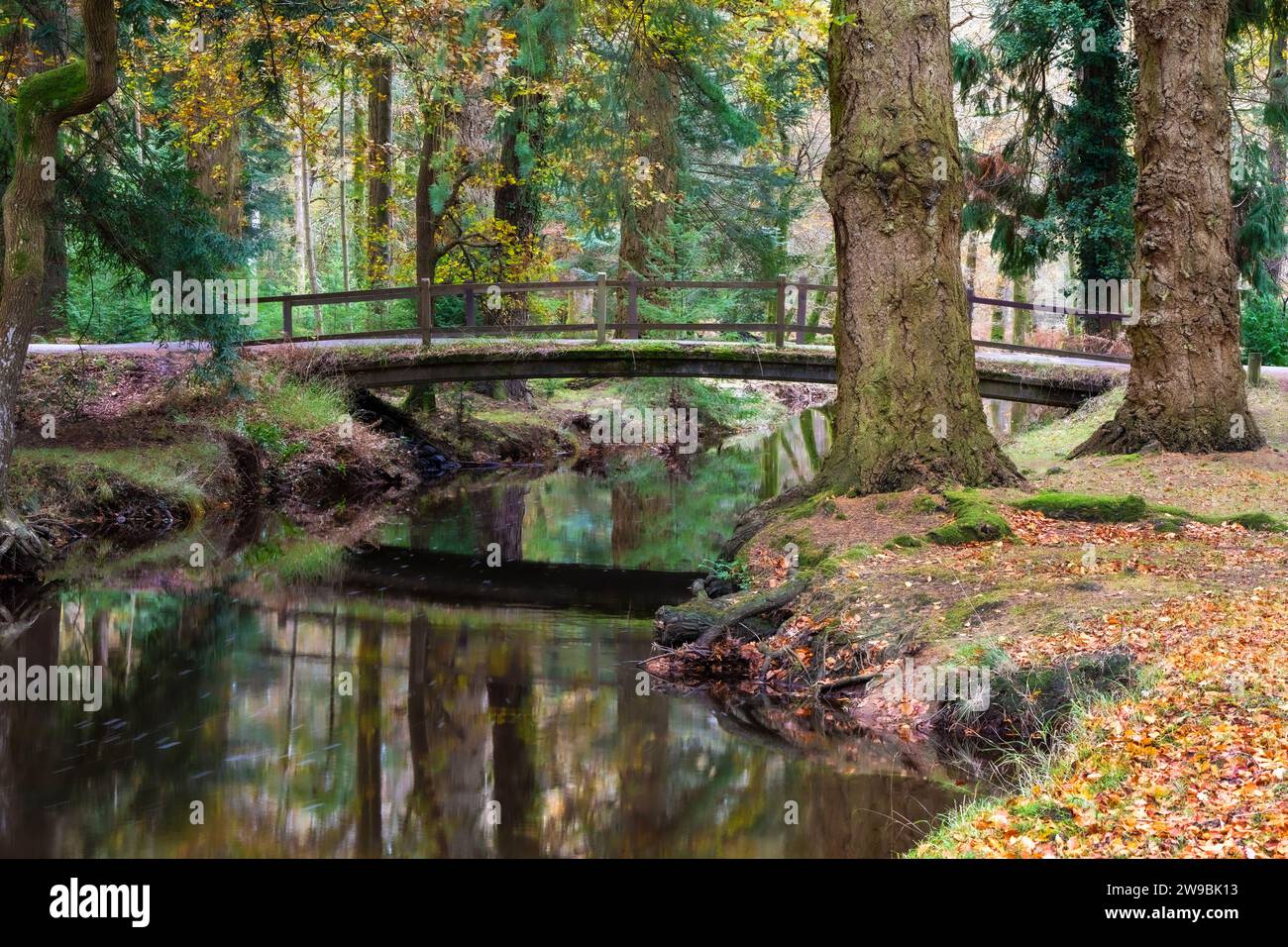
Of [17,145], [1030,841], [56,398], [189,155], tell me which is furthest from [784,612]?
[189,155]

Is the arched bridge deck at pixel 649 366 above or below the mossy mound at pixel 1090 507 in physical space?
above

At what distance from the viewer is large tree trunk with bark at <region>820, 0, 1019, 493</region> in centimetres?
1141

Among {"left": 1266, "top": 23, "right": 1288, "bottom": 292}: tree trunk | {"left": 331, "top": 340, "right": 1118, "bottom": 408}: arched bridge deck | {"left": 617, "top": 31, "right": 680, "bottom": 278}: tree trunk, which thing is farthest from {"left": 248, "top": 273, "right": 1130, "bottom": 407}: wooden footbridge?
{"left": 1266, "top": 23, "right": 1288, "bottom": 292}: tree trunk

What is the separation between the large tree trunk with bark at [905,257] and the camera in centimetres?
1141

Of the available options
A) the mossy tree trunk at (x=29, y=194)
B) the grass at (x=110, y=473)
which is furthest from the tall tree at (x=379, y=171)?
the mossy tree trunk at (x=29, y=194)

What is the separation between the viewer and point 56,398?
1702cm

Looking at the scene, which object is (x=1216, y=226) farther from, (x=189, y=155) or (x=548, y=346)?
(x=189, y=155)

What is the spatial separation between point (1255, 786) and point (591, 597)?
9.06 m

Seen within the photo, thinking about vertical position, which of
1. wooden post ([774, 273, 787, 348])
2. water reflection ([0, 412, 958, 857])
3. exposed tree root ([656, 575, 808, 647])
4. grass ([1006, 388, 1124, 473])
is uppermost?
wooden post ([774, 273, 787, 348])

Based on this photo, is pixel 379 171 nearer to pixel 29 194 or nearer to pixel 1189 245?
pixel 29 194

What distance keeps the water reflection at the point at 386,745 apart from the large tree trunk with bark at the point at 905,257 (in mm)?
2984

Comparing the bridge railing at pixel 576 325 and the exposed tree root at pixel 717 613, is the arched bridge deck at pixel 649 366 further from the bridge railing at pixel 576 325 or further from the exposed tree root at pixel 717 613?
the exposed tree root at pixel 717 613

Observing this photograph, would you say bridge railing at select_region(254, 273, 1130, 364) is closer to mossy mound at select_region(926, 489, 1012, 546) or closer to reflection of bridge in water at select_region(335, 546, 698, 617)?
reflection of bridge in water at select_region(335, 546, 698, 617)

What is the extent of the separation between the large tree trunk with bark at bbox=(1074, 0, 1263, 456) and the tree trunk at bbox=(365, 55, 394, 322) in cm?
1234
